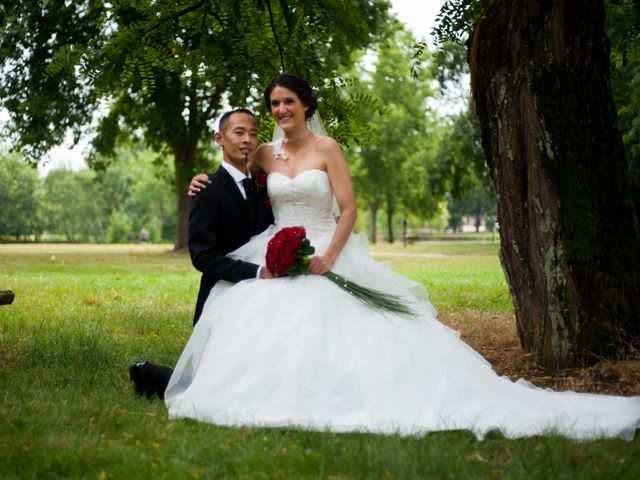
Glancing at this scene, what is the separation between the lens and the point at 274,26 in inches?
320

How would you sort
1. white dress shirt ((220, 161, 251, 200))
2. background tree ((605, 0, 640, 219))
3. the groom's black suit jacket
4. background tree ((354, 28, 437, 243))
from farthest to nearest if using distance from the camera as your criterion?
background tree ((354, 28, 437, 243))
background tree ((605, 0, 640, 219))
white dress shirt ((220, 161, 251, 200))
the groom's black suit jacket

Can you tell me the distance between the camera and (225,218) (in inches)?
213

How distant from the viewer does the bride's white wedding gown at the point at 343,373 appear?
4.42m

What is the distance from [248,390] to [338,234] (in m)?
1.27

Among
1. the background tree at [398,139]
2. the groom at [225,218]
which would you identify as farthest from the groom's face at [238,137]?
the background tree at [398,139]

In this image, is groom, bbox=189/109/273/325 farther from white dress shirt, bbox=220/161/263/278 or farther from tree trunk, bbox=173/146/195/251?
tree trunk, bbox=173/146/195/251

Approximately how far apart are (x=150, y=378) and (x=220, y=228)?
118 cm

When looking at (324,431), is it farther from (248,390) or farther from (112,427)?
(112,427)

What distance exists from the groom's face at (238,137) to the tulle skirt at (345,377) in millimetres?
925

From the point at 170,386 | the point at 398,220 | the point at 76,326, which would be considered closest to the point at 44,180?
the point at 398,220

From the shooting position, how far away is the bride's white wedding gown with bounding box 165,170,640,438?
4418 millimetres

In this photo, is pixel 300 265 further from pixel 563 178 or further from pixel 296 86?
pixel 563 178

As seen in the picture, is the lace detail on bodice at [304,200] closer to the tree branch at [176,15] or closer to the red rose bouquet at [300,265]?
the red rose bouquet at [300,265]

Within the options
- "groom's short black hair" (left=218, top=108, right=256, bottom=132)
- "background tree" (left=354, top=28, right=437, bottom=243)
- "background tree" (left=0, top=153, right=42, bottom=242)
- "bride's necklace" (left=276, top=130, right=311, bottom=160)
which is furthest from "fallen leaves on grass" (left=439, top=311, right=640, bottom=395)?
"background tree" (left=0, top=153, right=42, bottom=242)
